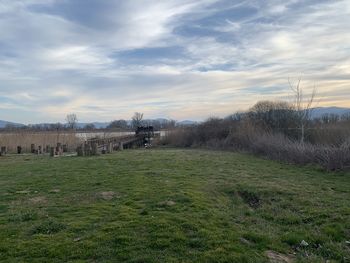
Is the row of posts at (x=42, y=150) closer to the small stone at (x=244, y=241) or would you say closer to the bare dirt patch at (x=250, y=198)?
the bare dirt patch at (x=250, y=198)

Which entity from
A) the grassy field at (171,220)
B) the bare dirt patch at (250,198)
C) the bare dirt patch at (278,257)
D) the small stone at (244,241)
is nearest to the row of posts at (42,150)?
the grassy field at (171,220)

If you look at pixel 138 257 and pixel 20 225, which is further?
pixel 20 225

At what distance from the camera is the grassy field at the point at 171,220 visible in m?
5.41

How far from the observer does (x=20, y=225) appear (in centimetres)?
663

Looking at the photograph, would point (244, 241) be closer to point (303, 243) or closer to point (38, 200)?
point (303, 243)

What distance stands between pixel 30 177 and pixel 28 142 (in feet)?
68.5

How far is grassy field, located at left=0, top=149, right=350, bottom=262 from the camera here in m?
5.41

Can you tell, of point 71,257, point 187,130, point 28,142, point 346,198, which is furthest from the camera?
point 187,130

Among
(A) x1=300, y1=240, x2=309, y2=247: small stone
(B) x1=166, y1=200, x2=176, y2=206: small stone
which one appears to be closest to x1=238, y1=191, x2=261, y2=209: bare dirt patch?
(B) x1=166, y1=200, x2=176, y2=206: small stone

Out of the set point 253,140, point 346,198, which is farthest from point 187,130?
point 346,198

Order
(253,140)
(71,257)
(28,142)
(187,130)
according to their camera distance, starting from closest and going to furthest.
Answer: (71,257), (253,140), (28,142), (187,130)

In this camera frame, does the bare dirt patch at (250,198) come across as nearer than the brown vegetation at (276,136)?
Yes

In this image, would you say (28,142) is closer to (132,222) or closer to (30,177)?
(30,177)

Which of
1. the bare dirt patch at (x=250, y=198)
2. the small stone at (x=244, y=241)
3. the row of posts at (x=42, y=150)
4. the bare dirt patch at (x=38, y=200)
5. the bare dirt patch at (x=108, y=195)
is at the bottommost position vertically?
the bare dirt patch at (x=250, y=198)
